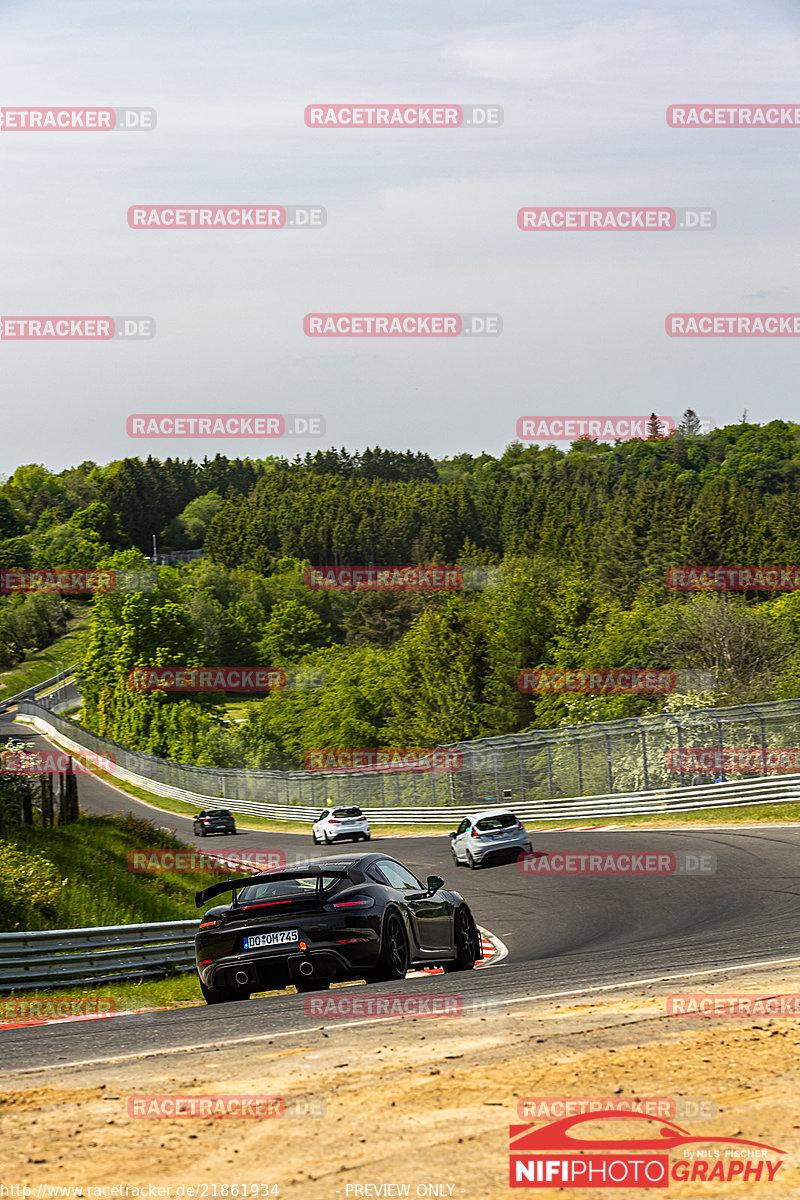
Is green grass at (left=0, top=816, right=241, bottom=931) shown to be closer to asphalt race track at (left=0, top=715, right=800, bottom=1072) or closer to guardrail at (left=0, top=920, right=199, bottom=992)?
guardrail at (left=0, top=920, right=199, bottom=992)

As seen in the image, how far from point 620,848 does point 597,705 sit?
113 ft

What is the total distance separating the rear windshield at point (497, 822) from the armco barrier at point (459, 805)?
228 inches

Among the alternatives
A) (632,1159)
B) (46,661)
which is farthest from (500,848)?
(46,661)

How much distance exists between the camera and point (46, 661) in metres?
150

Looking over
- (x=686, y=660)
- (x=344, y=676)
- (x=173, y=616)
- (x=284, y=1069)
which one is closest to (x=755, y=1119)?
(x=284, y=1069)

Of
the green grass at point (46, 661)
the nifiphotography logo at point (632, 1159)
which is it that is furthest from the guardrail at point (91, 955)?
the green grass at point (46, 661)

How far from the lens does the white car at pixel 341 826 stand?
131ft

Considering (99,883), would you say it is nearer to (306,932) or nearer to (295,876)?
(295,876)

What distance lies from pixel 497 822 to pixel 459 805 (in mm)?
17075

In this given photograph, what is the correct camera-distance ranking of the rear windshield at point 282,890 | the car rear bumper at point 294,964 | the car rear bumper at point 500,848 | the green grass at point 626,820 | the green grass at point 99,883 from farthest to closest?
the green grass at point 626,820 < the car rear bumper at point 500,848 < the green grass at point 99,883 < the rear windshield at point 282,890 < the car rear bumper at point 294,964

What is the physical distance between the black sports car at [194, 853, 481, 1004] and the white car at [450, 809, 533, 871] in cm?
1634

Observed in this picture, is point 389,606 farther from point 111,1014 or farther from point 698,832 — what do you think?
point 111,1014

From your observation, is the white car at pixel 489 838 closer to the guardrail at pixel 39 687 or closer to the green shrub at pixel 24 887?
the green shrub at pixel 24 887

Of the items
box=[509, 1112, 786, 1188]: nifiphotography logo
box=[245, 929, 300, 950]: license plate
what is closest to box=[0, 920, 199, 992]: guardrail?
box=[245, 929, 300, 950]: license plate
